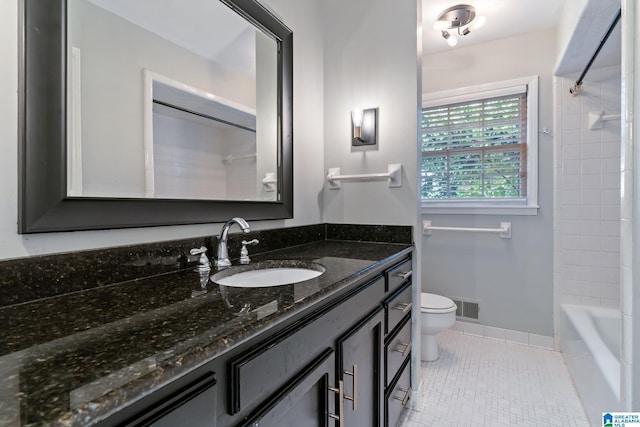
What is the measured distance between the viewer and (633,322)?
108 cm

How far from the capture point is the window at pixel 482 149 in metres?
2.45

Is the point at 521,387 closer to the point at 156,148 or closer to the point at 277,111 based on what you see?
the point at 277,111

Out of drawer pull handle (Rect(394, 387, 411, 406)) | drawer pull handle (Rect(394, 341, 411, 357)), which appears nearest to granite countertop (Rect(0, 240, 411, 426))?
drawer pull handle (Rect(394, 341, 411, 357))

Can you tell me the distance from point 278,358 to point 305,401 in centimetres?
21

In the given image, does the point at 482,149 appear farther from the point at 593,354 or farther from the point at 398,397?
the point at 398,397

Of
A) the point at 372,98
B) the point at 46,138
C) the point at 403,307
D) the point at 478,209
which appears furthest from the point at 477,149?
the point at 46,138

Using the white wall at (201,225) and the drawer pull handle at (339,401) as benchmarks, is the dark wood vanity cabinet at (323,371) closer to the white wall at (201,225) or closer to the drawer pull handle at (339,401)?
the drawer pull handle at (339,401)

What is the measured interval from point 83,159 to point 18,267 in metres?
0.30

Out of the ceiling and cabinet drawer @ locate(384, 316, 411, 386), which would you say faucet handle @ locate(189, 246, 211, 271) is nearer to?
cabinet drawer @ locate(384, 316, 411, 386)

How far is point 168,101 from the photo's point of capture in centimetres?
107

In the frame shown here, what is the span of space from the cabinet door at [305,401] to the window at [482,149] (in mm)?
2170

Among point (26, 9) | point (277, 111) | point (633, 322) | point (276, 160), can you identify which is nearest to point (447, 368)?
point (633, 322)

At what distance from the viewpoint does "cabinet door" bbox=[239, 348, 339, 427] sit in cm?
65

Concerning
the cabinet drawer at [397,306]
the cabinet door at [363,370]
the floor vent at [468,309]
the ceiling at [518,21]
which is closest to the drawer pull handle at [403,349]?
the cabinet drawer at [397,306]
